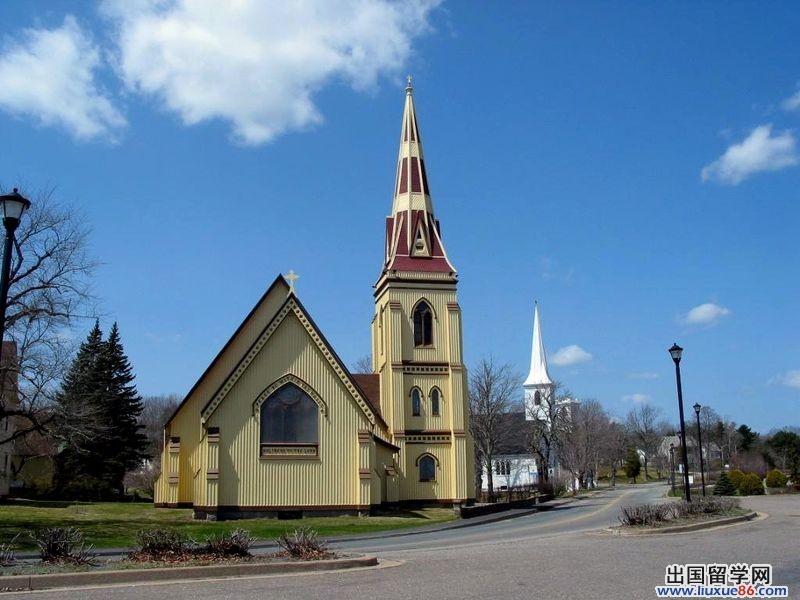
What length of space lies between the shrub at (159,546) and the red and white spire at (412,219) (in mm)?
33161

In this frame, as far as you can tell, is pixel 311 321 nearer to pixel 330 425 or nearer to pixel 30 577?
pixel 330 425

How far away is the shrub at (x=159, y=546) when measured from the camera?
14.2 metres

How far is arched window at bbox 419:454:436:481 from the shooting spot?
4478 centimetres

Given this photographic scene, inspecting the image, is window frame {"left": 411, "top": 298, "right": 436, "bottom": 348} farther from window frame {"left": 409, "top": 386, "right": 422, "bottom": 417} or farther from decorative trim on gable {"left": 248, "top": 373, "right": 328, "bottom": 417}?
decorative trim on gable {"left": 248, "top": 373, "right": 328, "bottom": 417}

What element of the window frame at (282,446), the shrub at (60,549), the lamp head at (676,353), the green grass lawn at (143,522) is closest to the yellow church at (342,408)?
the window frame at (282,446)

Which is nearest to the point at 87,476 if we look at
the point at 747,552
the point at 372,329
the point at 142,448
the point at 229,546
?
the point at 142,448

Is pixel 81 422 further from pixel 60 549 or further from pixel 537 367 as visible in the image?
pixel 537 367

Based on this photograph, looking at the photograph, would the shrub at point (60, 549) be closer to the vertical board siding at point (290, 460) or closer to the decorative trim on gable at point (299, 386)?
the vertical board siding at point (290, 460)

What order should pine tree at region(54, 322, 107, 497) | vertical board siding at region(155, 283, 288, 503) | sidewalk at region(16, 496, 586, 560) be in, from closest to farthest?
sidewalk at region(16, 496, 586, 560) < pine tree at region(54, 322, 107, 497) < vertical board siding at region(155, 283, 288, 503)

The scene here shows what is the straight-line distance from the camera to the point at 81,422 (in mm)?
29875

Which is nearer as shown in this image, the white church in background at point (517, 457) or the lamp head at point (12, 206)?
the lamp head at point (12, 206)

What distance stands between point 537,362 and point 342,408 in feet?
275

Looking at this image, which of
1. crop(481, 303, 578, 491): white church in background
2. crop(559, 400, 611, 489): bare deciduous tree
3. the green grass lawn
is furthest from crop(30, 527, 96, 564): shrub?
crop(481, 303, 578, 491): white church in background

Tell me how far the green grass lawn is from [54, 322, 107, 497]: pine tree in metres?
2.91
